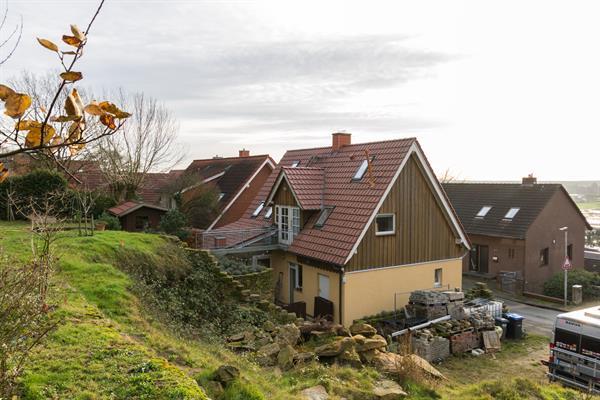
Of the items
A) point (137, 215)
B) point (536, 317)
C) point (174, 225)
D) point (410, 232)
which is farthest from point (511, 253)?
point (137, 215)

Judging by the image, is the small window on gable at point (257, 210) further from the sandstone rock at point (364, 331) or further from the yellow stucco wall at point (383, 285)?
the sandstone rock at point (364, 331)

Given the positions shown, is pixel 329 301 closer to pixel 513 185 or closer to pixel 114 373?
pixel 114 373

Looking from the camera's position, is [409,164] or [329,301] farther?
[409,164]

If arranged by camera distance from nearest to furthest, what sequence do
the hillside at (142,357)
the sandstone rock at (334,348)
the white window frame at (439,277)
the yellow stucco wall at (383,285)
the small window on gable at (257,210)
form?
1. the hillside at (142,357)
2. the sandstone rock at (334,348)
3. the yellow stucco wall at (383,285)
4. the white window frame at (439,277)
5. the small window on gable at (257,210)

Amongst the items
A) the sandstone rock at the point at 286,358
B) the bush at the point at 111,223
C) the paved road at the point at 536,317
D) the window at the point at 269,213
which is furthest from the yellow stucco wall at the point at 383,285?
the bush at the point at 111,223

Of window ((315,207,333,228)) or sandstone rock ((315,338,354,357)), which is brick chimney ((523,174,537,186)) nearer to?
window ((315,207,333,228))

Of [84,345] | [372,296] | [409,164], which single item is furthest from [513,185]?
[84,345]

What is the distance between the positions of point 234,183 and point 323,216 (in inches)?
450

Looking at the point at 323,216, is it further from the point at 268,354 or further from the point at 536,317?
the point at 536,317

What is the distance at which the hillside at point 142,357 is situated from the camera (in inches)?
263

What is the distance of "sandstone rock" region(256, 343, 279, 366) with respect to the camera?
37.8ft

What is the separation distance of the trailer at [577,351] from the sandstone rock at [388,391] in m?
6.64

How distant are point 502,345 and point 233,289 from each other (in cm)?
1094

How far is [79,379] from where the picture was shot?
6.79 metres
